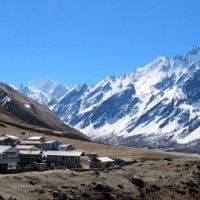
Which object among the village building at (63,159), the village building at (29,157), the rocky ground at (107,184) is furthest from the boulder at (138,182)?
the village building at (29,157)

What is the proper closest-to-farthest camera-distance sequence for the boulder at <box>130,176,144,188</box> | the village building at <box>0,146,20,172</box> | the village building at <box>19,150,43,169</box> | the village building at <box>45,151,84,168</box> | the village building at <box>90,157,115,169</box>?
the boulder at <box>130,176,144,188</box> < the village building at <box>0,146,20,172</box> < the village building at <box>19,150,43,169</box> < the village building at <box>45,151,84,168</box> < the village building at <box>90,157,115,169</box>

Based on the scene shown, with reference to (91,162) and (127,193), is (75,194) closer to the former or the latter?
(127,193)

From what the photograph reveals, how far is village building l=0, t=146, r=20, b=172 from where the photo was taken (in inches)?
4888

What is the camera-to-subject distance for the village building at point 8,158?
124 metres

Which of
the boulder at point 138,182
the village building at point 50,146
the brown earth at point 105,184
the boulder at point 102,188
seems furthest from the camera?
the village building at point 50,146

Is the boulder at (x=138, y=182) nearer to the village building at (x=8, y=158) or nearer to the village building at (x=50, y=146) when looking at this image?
the village building at (x=8, y=158)

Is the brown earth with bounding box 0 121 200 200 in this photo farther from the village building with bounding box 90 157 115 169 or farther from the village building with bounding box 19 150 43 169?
the village building with bounding box 19 150 43 169

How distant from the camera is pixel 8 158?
12750 cm

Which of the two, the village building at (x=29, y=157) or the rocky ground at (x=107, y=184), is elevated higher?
the village building at (x=29, y=157)

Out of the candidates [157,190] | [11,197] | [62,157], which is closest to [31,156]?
[62,157]

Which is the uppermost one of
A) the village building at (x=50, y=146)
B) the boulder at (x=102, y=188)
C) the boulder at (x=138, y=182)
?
the village building at (x=50, y=146)

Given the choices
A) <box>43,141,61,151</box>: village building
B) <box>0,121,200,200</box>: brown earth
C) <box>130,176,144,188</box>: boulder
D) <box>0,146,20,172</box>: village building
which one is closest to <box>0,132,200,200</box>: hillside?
<box>0,121,200,200</box>: brown earth

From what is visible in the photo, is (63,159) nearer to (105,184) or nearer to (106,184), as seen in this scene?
(106,184)

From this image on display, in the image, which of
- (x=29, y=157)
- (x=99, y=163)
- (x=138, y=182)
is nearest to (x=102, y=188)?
(x=138, y=182)
